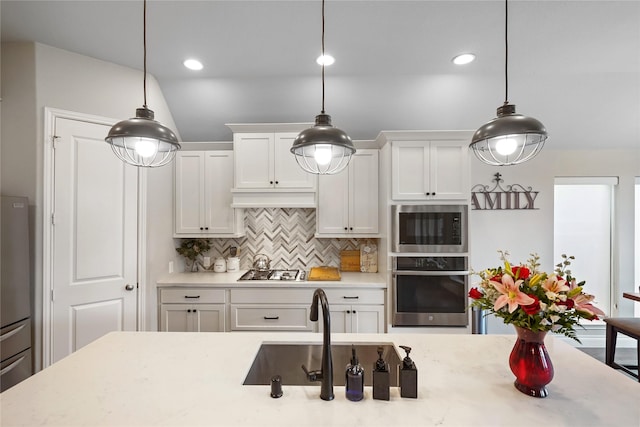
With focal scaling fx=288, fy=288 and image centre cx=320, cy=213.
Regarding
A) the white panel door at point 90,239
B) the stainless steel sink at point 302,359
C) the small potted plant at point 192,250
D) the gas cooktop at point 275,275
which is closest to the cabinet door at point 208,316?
the gas cooktop at point 275,275

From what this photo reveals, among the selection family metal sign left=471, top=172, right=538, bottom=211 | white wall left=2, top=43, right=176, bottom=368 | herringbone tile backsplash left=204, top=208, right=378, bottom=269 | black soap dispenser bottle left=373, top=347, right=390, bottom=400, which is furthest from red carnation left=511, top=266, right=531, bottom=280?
white wall left=2, top=43, right=176, bottom=368

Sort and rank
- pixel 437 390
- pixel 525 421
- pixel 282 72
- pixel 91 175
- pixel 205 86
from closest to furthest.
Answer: pixel 525 421
pixel 437 390
pixel 91 175
pixel 282 72
pixel 205 86

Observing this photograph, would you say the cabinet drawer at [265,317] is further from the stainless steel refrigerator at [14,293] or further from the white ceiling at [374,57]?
the white ceiling at [374,57]

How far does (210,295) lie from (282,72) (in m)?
2.16

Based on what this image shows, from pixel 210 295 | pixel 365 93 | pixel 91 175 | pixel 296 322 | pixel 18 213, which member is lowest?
pixel 296 322

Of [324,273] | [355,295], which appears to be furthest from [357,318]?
[324,273]

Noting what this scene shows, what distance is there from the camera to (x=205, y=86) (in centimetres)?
276

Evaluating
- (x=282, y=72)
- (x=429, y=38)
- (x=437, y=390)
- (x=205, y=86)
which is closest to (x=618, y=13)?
(x=429, y=38)

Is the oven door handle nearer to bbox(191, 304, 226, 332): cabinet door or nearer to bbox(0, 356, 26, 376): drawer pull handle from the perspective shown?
bbox(191, 304, 226, 332): cabinet door

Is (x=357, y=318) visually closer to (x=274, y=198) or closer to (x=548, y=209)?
(x=274, y=198)

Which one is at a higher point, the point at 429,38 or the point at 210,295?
the point at 429,38

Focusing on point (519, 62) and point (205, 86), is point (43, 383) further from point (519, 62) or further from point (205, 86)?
point (519, 62)

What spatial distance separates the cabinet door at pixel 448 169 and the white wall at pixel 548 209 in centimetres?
82

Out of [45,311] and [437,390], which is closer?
[437,390]
